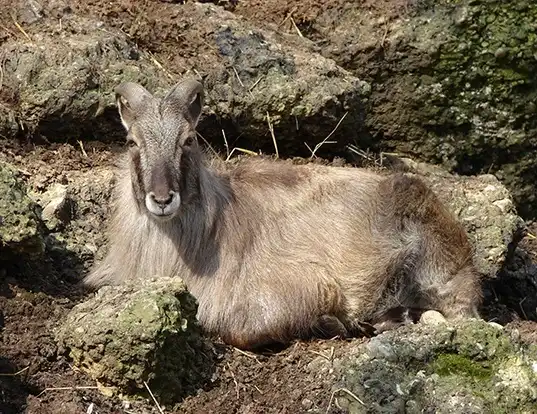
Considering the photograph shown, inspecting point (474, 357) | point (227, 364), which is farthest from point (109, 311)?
point (474, 357)

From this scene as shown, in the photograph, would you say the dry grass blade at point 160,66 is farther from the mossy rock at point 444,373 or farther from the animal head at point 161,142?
the mossy rock at point 444,373

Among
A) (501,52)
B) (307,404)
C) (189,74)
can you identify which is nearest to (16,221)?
(307,404)

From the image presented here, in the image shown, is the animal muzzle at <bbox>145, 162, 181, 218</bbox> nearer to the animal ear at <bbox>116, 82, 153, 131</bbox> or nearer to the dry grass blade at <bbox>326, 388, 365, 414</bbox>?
the animal ear at <bbox>116, 82, 153, 131</bbox>

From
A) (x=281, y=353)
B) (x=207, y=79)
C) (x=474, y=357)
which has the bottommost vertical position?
(x=281, y=353)

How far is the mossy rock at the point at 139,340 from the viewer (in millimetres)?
6926

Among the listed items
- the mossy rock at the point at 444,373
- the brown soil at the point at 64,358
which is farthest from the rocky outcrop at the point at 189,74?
the mossy rock at the point at 444,373

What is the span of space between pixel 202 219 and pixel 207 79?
6.16 feet

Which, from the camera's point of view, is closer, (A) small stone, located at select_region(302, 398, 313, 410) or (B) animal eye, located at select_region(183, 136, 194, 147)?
(A) small stone, located at select_region(302, 398, 313, 410)

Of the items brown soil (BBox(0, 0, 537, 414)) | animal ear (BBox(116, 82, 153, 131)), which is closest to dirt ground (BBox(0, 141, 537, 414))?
brown soil (BBox(0, 0, 537, 414))

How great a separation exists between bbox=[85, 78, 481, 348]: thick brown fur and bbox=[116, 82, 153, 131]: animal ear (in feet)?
0.04

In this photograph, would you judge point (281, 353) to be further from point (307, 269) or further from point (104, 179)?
point (104, 179)

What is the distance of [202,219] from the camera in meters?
8.42

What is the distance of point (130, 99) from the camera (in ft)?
27.3

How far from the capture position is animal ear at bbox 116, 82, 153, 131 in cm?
829
